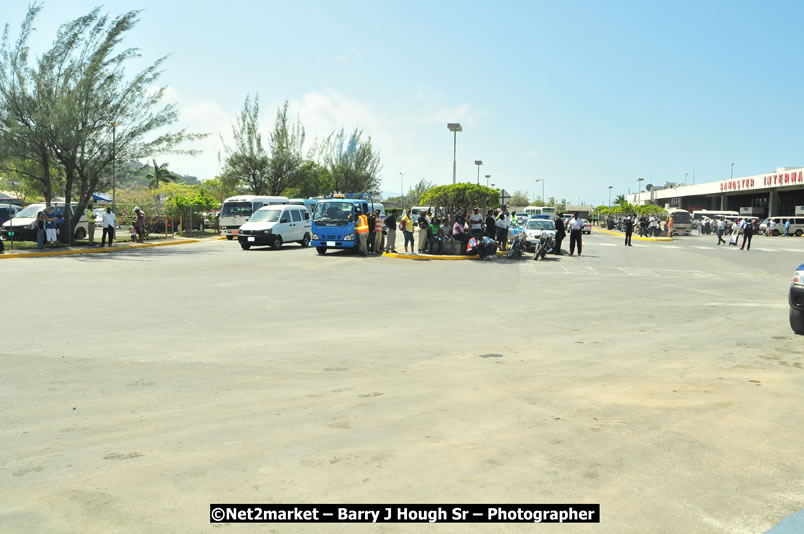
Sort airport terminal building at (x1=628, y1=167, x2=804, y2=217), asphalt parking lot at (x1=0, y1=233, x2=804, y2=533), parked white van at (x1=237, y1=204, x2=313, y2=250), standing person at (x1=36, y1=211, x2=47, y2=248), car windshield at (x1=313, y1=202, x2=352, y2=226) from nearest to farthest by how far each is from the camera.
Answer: asphalt parking lot at (x1=0, y1=233, x2=804, y2=533), car windshield at (x1=313, y1=202, x2=352, y2=226), standing person at (x1=36, y1=211, x2=47, y2=248), parked white van at (x1=237, y1=204, x2=313, y2=250), airport terminal building at (x1=628, y1=167, x2=804, y2=217)

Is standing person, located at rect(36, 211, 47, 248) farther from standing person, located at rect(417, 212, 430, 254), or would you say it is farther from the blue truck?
standing person, located at rect(417, 212, 430, 254)

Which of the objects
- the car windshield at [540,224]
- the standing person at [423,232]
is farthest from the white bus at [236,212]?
the car windshield at [540,224]

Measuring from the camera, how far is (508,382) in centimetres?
609

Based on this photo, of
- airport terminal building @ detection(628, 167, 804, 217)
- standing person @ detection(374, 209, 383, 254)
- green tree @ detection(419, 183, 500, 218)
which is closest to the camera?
standing person @ detection(374, 209, 383, 254)

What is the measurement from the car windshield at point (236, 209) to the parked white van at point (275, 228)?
5187mm

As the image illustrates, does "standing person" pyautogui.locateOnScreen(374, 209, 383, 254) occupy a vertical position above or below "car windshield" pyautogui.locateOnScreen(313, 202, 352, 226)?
below

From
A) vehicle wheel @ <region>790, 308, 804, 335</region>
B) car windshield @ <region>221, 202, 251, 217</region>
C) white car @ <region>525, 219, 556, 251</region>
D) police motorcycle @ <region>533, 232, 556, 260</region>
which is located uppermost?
car windshield @ <region>221, 202, 251, 217</region>

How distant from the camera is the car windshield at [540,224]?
2805 centimetres

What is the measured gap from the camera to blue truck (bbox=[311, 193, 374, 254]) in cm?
2350

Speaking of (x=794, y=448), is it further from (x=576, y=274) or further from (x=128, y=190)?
(x=128, y=190)

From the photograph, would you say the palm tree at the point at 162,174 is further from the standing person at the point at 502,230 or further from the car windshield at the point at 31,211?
the standing person at the point at 502,230

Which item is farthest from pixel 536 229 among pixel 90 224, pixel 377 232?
pixel 90 224

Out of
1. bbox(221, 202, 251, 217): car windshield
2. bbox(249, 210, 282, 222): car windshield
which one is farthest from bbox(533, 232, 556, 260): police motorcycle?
bbox(221, 202, 251, 217): car windshield

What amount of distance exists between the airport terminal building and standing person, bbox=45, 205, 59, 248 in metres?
57.9
